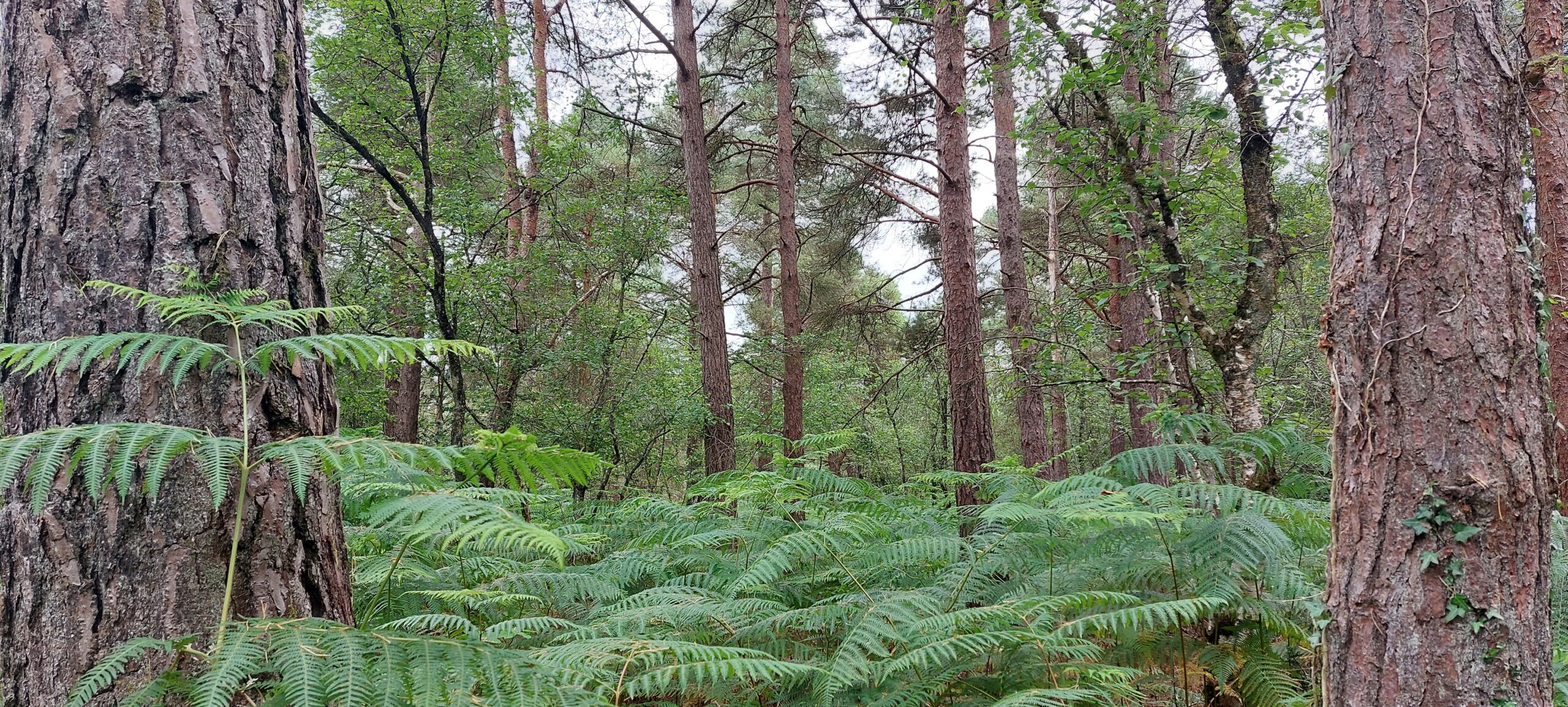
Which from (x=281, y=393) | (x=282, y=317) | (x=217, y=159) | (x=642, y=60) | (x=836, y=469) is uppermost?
(x=642, y=60)

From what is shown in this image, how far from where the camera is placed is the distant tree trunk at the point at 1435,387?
1.93 m

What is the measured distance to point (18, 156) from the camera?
136cm

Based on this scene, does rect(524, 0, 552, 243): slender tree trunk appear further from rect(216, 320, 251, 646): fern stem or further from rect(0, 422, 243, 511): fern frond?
rect(0, 422, 243, 511): fern frond

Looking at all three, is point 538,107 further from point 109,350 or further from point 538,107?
point 109,350

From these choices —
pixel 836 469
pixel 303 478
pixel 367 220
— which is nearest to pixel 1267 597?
pixel 303 478

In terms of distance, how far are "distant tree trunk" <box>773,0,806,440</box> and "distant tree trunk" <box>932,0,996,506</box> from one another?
3.79 m

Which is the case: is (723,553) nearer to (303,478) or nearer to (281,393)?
(281,393)

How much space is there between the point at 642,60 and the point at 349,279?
4.66 metres

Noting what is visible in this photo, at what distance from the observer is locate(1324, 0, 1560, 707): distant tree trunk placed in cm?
193

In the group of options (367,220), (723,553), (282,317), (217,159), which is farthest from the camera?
(367,220)

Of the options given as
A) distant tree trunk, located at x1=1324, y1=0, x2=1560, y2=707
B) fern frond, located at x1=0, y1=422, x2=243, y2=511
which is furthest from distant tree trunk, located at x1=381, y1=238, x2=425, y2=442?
distant tree trunk, located at x1=1324, y1=0, x2=1560, y2=707

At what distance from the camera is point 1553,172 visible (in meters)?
→ 4.78

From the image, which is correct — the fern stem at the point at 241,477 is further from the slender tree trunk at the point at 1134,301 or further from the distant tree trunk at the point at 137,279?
the slender tree trunk at the point at 1134,301

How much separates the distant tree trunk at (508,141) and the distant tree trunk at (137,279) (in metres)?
6.38
